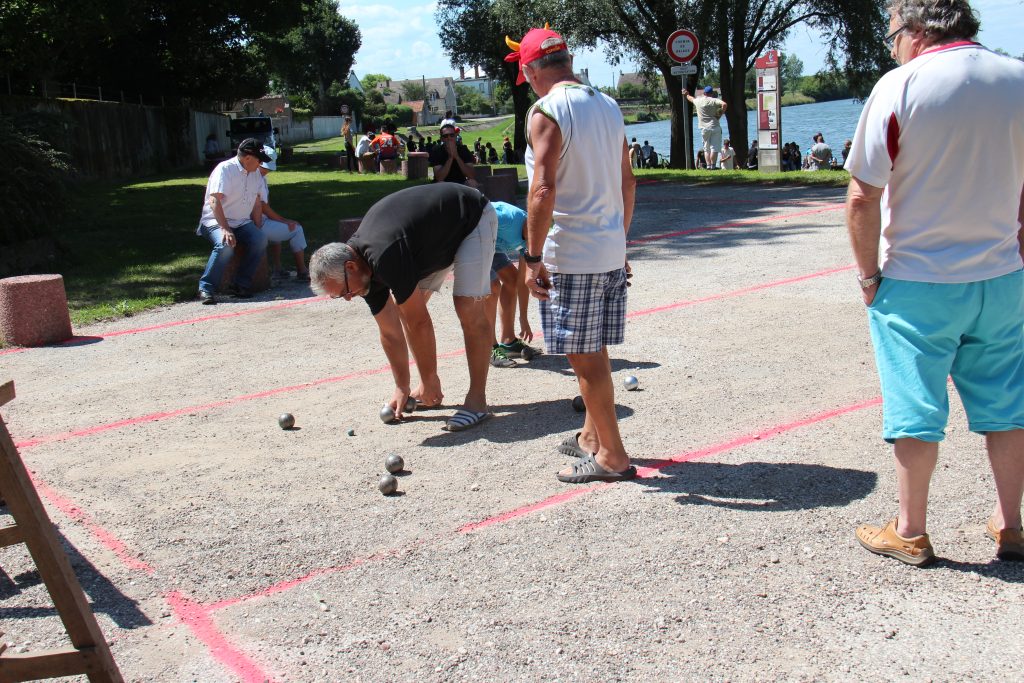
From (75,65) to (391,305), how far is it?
35.5 meters

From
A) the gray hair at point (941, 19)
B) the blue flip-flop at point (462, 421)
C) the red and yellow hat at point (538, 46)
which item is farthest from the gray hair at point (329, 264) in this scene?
the gray hair at point (941, 19)

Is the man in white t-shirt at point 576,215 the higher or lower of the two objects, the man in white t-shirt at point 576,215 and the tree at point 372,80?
the lower

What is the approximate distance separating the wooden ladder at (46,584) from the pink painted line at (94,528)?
126cm

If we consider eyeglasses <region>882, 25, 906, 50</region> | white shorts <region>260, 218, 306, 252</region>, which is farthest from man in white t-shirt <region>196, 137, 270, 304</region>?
eyeglasses <region>882, 25, 906, 50</region>

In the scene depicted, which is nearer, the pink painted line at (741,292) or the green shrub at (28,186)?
the pink painted line at (741,292)

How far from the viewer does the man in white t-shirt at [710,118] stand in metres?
21.3

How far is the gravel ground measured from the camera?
10.8 ft

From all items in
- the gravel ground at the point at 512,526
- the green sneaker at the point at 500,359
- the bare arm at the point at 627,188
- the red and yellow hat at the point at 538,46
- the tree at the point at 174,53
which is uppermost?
the tree at the point at 174,53

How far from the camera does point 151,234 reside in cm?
1545

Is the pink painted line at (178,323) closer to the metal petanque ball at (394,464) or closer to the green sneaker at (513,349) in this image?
the green sneaker at (513,349)

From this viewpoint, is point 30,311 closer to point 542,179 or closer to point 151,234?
point 542,179

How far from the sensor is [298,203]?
19.7 metres

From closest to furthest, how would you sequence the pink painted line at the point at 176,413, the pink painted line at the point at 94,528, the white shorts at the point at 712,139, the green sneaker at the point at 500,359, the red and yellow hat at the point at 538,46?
the pink painted line at the point at 94,528, the red and yellow hat at the point at 538,46, the pink painted line at the point at 176,413, the green sneaker at the point at 500,359, the white shorts at the point at 712,139

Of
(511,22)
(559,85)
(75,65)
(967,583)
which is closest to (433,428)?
(559,85)
